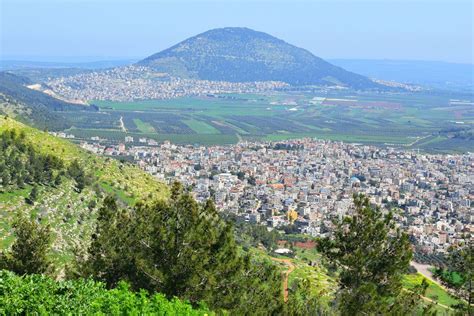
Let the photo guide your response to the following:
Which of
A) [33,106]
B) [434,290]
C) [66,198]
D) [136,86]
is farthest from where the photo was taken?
[136,86]

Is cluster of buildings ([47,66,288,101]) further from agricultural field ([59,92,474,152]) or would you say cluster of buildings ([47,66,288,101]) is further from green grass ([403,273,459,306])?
green grass ([403,273,459,306])

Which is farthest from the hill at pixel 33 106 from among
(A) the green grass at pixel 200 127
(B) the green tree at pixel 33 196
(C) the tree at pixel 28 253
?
(C) the tree at pixel 28 253

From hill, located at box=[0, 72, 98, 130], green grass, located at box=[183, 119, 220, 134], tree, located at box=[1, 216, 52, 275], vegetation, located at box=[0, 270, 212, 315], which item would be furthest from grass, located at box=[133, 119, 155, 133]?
vegetation, located at box=[0, 270, 212, 315]

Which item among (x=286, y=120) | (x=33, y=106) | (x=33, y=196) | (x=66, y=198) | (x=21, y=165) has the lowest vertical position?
(x=286, y=120)

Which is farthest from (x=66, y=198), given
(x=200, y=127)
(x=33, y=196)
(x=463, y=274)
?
(x=200, y=127)

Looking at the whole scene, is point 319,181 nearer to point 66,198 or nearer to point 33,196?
point 66,198
